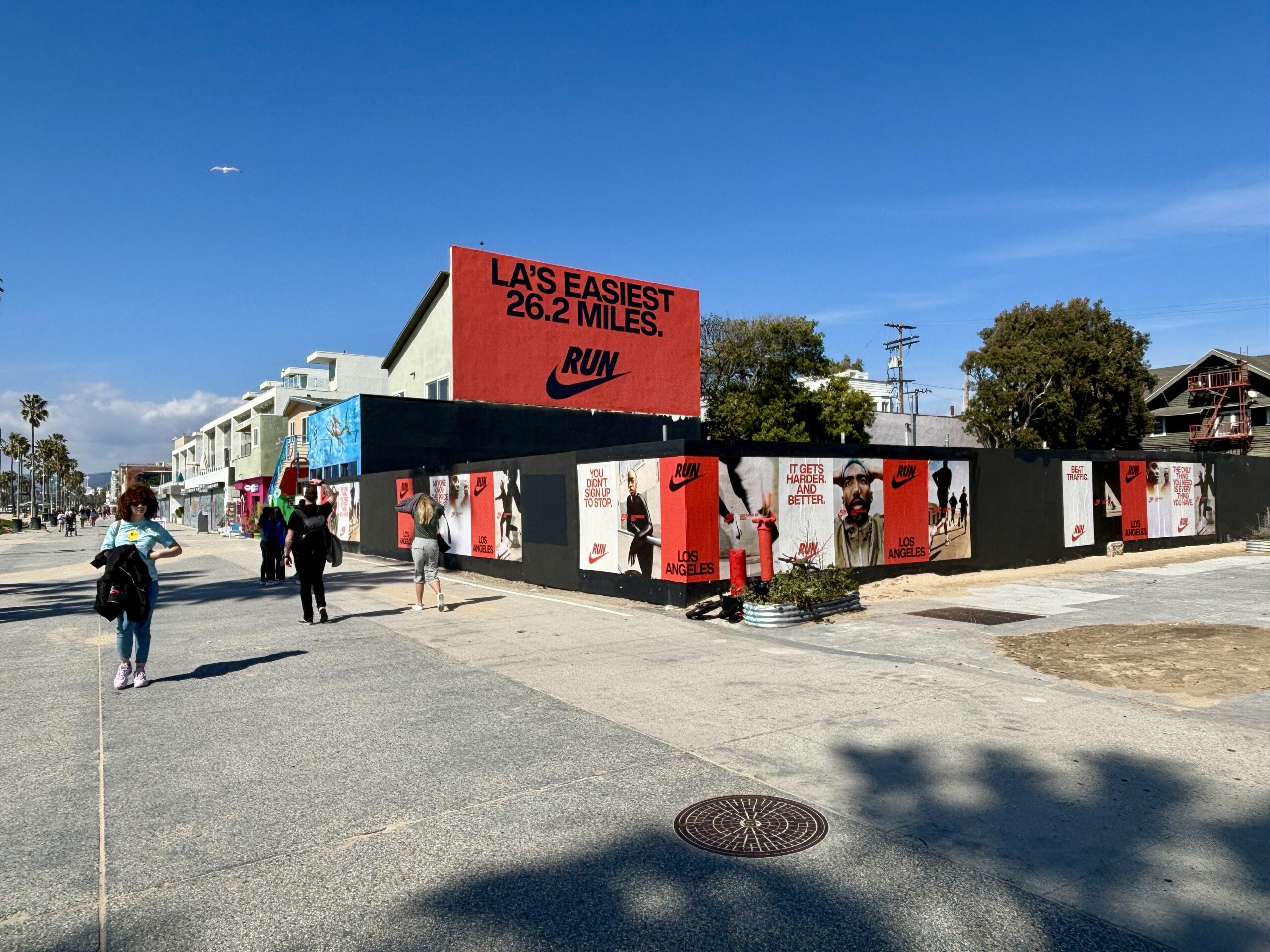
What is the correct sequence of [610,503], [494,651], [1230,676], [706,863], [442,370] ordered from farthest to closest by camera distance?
[442,370], [610,503], [494,651], [1230,676], [706,863]

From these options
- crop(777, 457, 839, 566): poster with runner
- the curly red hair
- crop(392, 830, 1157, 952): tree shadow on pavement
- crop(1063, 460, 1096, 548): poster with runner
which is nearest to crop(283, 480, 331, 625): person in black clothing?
the curly red hair

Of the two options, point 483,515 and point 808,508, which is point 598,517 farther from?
point 483,515

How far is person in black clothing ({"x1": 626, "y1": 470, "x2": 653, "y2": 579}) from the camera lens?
13.0m

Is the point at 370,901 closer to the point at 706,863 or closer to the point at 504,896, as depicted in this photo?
the point at 504,896

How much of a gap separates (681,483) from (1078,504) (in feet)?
37.4

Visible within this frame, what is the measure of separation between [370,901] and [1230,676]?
289 inches

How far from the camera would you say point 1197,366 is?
161ft

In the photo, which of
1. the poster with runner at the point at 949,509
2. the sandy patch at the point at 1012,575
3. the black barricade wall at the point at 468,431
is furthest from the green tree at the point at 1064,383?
the poster with runner at the point at 949,509

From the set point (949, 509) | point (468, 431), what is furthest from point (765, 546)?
point (468, 431)

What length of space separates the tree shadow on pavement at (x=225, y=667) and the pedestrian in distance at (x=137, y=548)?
0.28 meters

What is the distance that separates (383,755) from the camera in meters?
5.47

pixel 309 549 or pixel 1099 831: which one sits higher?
pixel 309 549

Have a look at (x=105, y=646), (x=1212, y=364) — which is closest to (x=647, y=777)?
(x=105, y=646)

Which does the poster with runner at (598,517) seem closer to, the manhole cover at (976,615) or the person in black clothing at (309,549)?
→ the person in black clothing at (309,549)
